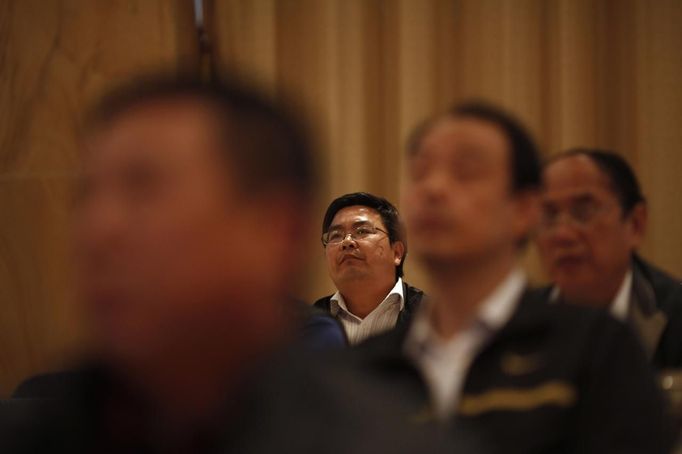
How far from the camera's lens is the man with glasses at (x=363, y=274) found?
A: 3367 millimetres

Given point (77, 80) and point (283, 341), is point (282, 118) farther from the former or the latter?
point (77, 80)

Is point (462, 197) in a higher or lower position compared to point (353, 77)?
higher

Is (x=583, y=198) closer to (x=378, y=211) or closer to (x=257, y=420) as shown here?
(x=257, y=420)

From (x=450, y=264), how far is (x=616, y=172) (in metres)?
0.71

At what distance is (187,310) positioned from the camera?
2.15 ft

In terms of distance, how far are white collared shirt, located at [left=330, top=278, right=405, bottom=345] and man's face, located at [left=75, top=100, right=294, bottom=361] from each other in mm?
2676

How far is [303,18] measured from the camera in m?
4.57

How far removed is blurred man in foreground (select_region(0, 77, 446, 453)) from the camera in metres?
0.65

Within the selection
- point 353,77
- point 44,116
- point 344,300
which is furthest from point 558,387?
point 44,116

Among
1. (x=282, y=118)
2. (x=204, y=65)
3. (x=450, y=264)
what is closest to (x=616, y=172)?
(x=450, y=264)

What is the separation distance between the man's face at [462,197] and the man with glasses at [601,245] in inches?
18.5

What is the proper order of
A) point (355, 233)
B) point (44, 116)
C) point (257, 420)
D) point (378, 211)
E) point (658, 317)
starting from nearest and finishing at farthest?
point (257, 420)
point (658, 317)
point (355, 233)
point (378, 211)
point (44, 116)

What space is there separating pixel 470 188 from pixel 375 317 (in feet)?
6.24

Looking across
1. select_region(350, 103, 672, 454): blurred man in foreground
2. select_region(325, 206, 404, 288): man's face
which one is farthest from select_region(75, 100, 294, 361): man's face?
select_region(325, 206, 404, 288): man's face
